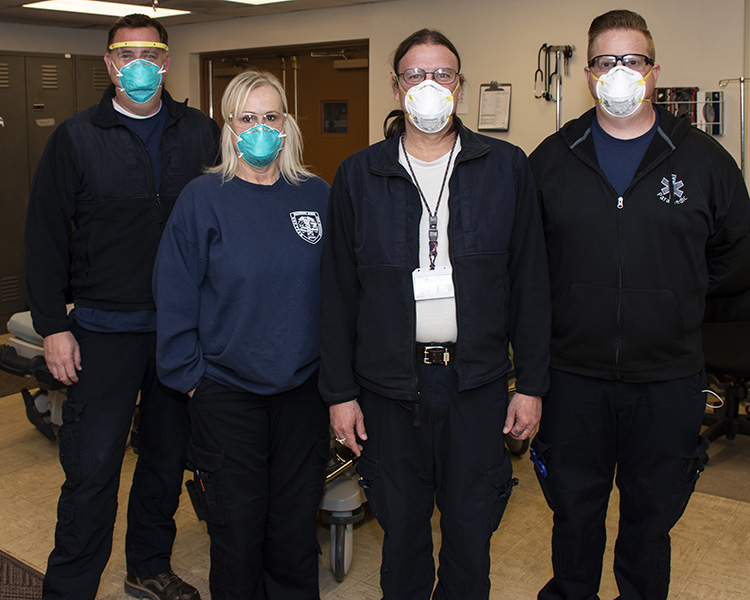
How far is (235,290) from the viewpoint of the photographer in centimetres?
193

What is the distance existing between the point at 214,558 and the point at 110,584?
695mm

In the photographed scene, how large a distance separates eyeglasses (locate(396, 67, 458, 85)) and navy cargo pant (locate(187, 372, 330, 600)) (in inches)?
31.4

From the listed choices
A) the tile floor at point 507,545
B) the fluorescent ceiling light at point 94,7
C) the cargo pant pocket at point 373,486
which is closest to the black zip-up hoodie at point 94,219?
the cargo pant pocket at point 373,486

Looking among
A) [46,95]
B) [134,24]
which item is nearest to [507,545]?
[134,24]

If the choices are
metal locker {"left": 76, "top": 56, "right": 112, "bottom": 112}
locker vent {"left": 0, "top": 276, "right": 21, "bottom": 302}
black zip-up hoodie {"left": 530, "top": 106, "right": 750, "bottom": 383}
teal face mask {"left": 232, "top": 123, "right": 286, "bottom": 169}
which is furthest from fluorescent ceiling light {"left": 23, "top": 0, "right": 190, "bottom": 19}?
black zip-up hoodie {"left": 530, "top": 106, "right": 750, "bottom": 383}

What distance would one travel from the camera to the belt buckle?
183 cm

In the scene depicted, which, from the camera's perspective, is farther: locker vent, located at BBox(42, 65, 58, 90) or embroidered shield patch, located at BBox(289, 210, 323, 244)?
locker vent, located at BBox(42, 65, 58, 90)

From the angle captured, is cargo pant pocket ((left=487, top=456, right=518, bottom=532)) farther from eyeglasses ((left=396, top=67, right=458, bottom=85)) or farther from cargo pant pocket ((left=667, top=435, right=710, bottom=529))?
eyeglasses ((left=396, top=67, right=458, bottom=85))

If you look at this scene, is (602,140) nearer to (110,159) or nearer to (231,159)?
(231,159)

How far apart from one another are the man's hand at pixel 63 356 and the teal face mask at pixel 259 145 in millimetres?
733

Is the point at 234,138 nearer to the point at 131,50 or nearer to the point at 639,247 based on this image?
the point at 131,50

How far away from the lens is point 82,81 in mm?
6246

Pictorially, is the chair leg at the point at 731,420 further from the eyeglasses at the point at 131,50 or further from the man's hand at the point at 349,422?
the eyeglasses at the point at 131,50

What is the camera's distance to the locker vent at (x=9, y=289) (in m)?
6.13
